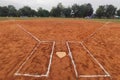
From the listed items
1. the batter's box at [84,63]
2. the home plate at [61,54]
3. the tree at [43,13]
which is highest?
the home plate at [61,54]

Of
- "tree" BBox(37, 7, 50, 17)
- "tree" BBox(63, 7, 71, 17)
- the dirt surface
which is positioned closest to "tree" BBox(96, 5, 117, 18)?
"tree" BBox(63, 7, 71, 17)

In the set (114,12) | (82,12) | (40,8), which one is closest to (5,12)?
(40,8)

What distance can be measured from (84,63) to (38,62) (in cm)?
252

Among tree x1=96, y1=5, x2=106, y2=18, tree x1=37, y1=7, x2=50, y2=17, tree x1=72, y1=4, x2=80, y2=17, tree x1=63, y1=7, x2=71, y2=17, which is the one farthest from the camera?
tree x1=37, y1=7, x2=50, y2=17

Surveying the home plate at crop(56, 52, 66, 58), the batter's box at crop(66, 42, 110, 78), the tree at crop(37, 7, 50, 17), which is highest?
the home plate at crop(56, 52, 66, 58)

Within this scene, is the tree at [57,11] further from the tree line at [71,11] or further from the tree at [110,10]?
the tree at [110,10]

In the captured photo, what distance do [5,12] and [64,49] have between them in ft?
200

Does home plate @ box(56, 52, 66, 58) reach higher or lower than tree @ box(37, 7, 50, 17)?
higher

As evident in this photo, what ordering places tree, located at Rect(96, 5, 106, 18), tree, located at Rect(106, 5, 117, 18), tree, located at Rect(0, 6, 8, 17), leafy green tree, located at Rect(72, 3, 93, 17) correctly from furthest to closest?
tree, located at Rect(0, 6, 8, 17), tree, located at Rect(106, 5, 117, 18), leafy green tree, located at Rect(72, 3, 93, 17), tree, located at Rect(96, 5, 106, 18)

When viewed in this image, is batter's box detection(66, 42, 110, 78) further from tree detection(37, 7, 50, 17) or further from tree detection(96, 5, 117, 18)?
tree detection(37, 7, 50, 17)

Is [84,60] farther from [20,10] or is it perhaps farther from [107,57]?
[20,10]

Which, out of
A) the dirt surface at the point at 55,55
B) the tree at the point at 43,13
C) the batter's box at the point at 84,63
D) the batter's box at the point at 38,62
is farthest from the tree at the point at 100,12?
the batter's box at the point at 38,62

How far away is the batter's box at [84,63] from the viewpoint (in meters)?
11.0

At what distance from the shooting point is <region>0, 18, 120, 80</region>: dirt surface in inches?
433
